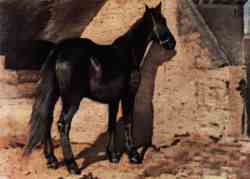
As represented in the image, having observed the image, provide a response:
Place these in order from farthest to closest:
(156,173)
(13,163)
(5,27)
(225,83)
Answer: (5,27) < (225,83) < (13,163) < (156,173)

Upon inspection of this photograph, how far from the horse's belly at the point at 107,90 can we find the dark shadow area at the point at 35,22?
54.1 inches

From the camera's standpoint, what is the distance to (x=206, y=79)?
5570 mm

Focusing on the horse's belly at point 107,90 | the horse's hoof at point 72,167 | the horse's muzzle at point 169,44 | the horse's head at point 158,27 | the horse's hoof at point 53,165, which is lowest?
the horse's hoof at point 53,165

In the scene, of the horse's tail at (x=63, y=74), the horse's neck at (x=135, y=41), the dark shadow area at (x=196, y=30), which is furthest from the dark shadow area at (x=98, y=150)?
the dark shadow area at (x=196, y=30)

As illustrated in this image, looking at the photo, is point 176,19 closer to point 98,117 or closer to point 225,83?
point 225,83

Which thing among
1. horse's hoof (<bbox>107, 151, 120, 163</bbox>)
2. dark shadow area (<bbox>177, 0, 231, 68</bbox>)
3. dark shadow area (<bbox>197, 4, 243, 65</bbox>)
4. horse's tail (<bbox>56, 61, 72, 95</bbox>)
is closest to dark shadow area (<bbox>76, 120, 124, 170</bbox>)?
horse's hoof (<bbox>107, 151, 120, 163</bbox>)

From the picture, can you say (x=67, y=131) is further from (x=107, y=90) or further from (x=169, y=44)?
(x=169, y=44)

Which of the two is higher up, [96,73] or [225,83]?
[96,73]

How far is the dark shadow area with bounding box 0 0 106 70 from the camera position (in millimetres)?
5626

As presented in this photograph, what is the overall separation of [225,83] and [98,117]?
7.44 ft

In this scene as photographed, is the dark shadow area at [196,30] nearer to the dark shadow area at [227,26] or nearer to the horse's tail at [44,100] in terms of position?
the dark shadow area at [227,26]

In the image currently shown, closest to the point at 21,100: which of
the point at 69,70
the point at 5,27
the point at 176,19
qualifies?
the point at 5,27

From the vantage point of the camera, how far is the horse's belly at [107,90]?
4551 mm

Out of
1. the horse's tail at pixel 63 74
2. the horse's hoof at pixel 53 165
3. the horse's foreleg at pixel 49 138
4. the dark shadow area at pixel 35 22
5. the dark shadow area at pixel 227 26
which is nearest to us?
the horse's tail at pixel 63 74
